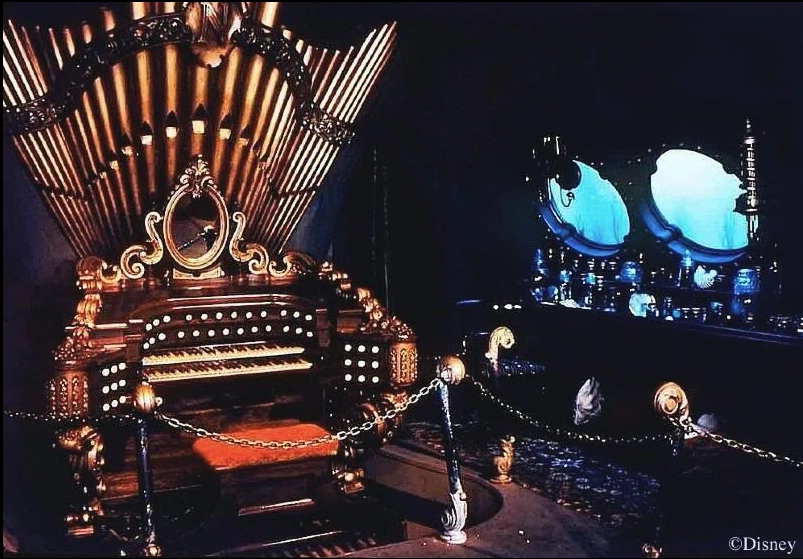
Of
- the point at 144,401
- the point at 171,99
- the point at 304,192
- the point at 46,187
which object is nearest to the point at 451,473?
the point at 144,401

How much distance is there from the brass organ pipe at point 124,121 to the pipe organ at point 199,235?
0.4 inches

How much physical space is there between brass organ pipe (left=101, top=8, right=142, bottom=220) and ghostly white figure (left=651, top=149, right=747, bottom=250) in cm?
431

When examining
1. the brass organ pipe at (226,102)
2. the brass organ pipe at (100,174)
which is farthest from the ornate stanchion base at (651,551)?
the brass organ pipe at (100,174)

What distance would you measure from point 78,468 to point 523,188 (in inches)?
221

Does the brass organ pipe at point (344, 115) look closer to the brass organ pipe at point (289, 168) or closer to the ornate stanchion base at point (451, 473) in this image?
the brass organ pipe at point (289, 168)

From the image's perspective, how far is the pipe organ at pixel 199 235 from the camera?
4.88 meters

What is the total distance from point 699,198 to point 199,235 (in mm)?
4020

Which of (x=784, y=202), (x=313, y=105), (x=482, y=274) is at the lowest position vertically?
(x=482, y=274)

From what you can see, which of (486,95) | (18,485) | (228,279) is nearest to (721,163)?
(486,95)

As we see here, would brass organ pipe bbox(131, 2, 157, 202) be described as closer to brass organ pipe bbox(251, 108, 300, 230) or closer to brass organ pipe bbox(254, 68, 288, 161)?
brass organ pipe bbox(254, 68, 288, 161)

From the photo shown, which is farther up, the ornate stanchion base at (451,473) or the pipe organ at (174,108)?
the pipe organ at (174,108)

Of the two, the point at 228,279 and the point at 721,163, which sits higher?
the point at 721,163

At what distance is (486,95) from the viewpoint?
7.42m

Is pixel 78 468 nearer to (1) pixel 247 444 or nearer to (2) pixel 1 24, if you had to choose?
(1) pixel 247 444
